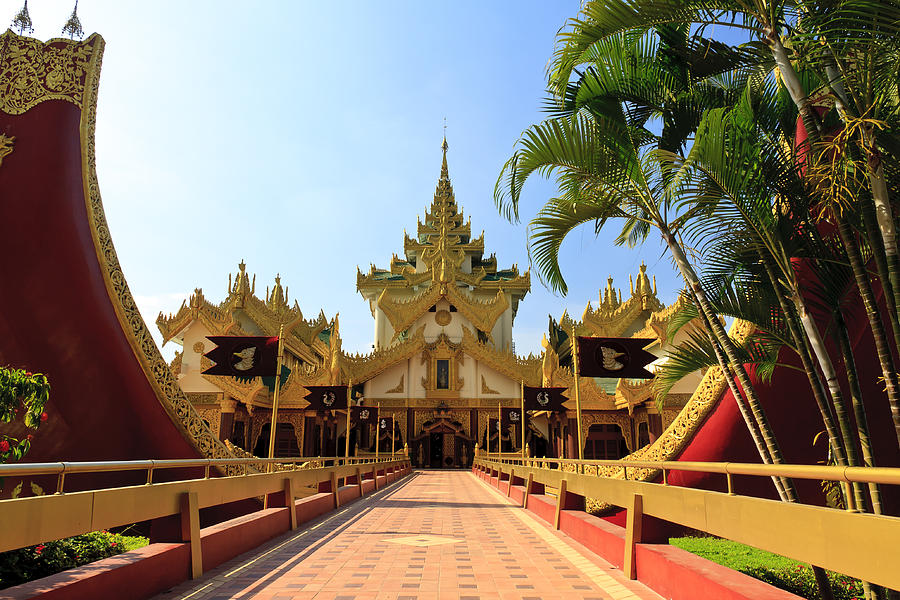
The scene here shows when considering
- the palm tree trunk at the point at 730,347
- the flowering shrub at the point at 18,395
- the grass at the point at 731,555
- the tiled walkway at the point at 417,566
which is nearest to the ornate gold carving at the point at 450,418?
the grass at the point at 731,555

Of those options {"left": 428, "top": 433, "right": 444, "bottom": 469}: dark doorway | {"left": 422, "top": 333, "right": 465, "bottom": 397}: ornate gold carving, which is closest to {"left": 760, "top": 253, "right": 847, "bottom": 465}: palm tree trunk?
{"left": 422, "top": 333, "right": 465, "bottom": 397}: ornate gold carving

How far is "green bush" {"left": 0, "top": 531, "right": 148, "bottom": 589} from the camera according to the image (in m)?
5.60

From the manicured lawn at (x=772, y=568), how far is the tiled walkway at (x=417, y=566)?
1.85m

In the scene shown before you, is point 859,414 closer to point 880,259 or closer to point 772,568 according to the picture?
point 880,259

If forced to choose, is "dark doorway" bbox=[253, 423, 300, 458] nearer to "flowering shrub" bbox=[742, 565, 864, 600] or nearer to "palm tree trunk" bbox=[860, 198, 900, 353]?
"flowering shrub" bbox=[742, 565, 864, 600]

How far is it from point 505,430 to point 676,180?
23.5 meters

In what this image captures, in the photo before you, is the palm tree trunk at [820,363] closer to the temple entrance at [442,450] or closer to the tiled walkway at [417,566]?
the tiled walkway at [417,566]

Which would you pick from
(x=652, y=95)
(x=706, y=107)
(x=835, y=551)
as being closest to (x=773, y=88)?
(x=706, y=107)

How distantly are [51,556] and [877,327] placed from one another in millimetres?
7602

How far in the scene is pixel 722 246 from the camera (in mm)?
5750

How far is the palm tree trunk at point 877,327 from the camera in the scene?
399 cm

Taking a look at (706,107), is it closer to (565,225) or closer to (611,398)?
(565,225)

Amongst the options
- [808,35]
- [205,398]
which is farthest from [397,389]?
[808,35]

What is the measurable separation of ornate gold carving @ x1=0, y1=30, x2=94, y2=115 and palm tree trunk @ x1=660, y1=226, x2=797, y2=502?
8.48 m
